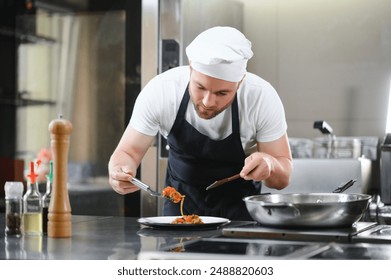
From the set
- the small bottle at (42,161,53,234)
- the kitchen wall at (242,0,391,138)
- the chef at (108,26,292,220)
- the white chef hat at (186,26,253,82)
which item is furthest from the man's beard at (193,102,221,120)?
the kitchen wall at (242,0,391,138)

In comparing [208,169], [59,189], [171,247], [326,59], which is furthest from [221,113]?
[326,59]

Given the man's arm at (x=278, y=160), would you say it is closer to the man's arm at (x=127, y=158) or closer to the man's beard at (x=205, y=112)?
the man's beard at (x=205, y=112)

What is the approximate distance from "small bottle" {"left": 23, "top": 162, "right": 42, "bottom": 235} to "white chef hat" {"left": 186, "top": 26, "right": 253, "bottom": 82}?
2.35 ft

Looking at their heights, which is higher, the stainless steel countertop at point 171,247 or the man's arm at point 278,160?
the man's arm at point 278,160

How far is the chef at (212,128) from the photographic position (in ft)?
7.36

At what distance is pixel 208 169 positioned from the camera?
231 centimetres

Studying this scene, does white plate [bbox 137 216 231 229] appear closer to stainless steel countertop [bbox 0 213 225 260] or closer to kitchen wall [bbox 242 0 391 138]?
stainless steel countertop [bbox 0 213 225 260]

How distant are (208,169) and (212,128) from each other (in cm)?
14

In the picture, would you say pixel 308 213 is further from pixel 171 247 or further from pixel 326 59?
pixel 326 59

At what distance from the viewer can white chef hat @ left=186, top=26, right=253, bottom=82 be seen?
85.5 inches

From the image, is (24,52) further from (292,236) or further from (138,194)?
(292,236)

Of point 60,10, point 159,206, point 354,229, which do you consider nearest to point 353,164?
point 159,206

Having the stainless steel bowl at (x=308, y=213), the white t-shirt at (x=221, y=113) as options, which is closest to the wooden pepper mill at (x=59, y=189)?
the stainless steel bowl at (x=308, y=213)
